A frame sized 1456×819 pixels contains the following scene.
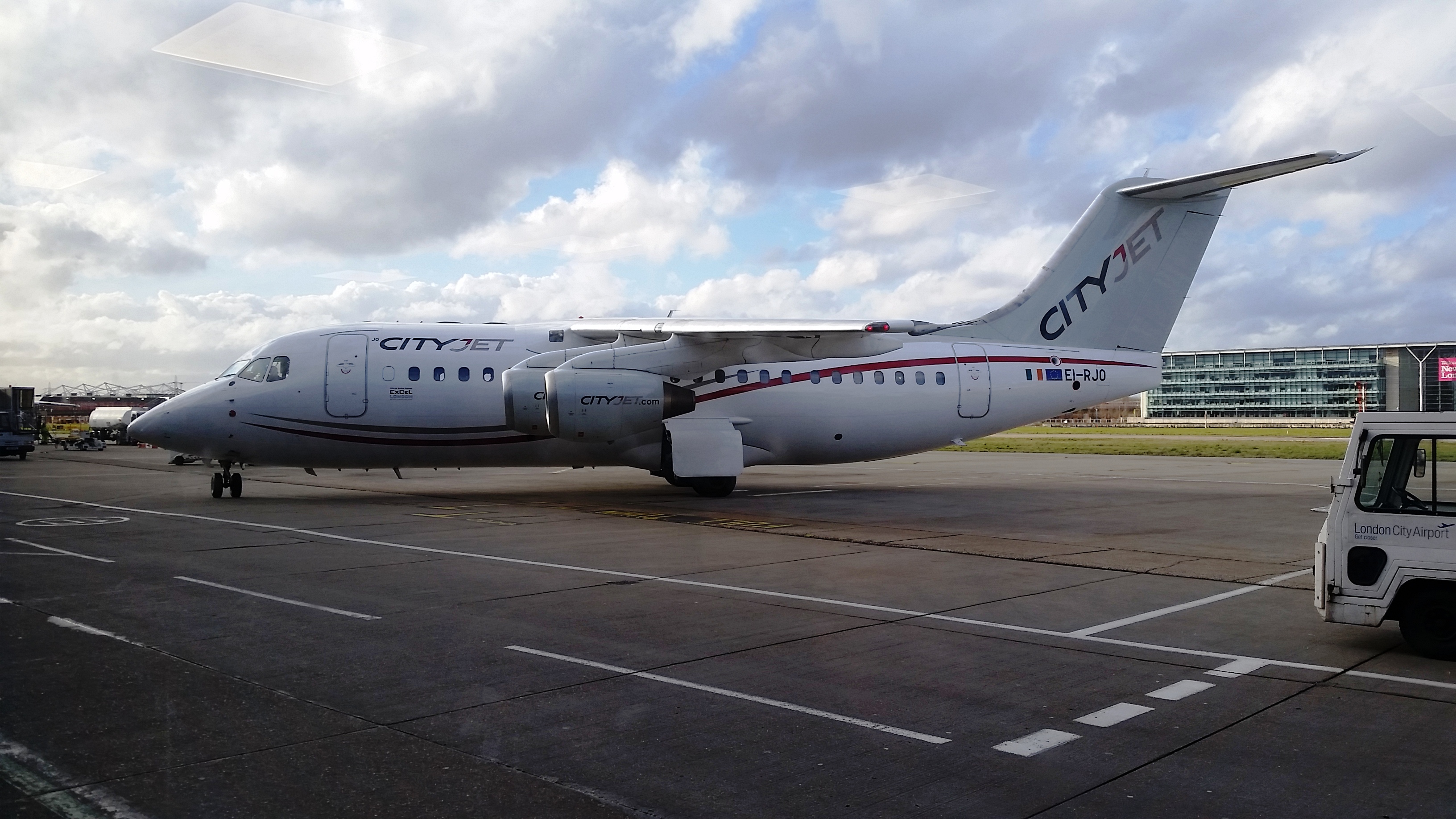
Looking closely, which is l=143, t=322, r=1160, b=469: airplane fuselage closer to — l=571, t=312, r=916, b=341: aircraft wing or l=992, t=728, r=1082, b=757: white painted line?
l=571, t=312, r=916, b=341: aircraft wing

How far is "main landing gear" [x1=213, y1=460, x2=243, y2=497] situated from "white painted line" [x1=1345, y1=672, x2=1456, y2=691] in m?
20.6

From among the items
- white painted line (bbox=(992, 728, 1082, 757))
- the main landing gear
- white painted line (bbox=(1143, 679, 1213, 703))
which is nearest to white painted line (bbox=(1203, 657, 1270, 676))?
white painted line (bbox=(1143, 679, 1213, 703))

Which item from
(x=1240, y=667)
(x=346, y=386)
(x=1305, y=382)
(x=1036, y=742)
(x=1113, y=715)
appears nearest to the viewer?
(x=1036, y=742)

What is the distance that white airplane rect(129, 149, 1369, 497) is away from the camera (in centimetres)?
1970

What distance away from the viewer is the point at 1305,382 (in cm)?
1753

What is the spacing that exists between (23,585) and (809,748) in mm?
9460

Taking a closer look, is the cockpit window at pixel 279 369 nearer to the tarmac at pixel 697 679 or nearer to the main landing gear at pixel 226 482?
the main landing gear at pixel 226 482

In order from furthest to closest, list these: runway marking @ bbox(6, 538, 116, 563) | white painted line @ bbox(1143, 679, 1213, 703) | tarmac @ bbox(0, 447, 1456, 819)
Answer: runway marking @ bbox(6, 538, 116, 563)
white painted line @ bbox(1143, 679, 1213, 703)
tarmac @ bbox(0, 447, 1456, 819)

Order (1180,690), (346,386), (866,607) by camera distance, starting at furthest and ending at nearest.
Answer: (346,386) → (866,607) → (1180,690)

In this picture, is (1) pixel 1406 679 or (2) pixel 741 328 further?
(2) pixel 741 328

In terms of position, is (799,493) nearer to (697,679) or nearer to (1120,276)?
(1120,276)

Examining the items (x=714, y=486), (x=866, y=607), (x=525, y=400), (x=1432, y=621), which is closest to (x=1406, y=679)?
(x=1432, y=621)

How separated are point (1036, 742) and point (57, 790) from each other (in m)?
5.22

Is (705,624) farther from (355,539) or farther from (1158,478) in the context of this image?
(1158,478)
